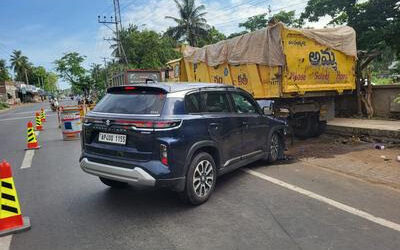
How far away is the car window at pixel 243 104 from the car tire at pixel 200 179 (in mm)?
1287

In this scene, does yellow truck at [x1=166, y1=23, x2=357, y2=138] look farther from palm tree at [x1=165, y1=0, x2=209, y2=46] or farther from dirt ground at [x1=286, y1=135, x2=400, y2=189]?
palm tree at [x1=165, y1=0, x2=209, y2=46]

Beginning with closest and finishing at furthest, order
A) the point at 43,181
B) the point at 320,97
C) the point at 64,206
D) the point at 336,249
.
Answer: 1. the point at 336,249
2. the point at 64,206
3. the point at 43,181
4. the point at 320,97

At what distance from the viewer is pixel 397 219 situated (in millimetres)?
4176

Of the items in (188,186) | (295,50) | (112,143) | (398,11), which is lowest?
(188,186)

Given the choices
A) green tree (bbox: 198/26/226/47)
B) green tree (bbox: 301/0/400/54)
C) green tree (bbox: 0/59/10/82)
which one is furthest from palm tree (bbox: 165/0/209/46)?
green tree (bbox: 0/59/10/82)

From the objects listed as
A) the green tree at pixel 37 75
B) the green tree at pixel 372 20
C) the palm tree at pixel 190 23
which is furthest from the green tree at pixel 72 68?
the green tree at pixel 37 75

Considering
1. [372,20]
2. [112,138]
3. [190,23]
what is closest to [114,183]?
[112,138]

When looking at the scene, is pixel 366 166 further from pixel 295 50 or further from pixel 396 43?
pixel 396 43

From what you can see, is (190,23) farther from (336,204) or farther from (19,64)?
(19,64)

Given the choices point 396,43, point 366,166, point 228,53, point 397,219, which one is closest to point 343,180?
point 366,166

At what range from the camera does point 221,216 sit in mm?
4383

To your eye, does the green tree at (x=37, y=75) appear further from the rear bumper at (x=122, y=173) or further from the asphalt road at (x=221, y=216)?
the rear bumper at (x=122, y=173)

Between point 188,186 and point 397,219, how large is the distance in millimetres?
2639

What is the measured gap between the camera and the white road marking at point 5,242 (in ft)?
12.2
